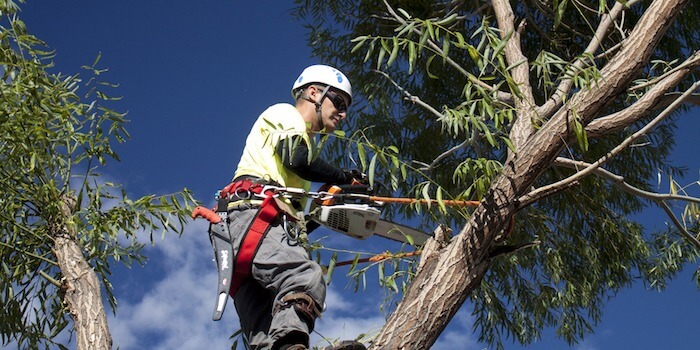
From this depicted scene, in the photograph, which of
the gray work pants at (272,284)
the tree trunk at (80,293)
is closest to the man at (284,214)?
the gray work pants at (272,284)

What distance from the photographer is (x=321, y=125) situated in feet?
12.2

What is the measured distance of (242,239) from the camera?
3.31 m

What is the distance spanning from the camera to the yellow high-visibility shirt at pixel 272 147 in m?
3.37

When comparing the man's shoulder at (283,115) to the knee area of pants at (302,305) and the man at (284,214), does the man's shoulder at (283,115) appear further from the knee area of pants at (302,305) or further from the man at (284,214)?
the knee area of pants at (302,305)

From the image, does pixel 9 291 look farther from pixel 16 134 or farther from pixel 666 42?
pixel 666 42

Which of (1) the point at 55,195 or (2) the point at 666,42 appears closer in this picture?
(1) the point at 55,195

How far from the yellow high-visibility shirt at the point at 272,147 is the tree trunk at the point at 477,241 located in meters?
0.66

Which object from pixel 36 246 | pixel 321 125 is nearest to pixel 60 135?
pixel 36 246

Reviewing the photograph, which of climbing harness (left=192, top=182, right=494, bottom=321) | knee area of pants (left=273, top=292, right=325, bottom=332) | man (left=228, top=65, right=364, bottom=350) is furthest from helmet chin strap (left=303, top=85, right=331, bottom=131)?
knee area of pants (left=273, top=292, right=325, bottom=332)

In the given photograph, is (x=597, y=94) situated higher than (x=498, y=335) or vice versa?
(x=498, y=335)

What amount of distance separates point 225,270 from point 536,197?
109 cm

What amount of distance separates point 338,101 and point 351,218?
0.49m

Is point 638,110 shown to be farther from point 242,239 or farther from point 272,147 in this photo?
point 242,239

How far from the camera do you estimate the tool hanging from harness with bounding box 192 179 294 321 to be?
3.28 meters
